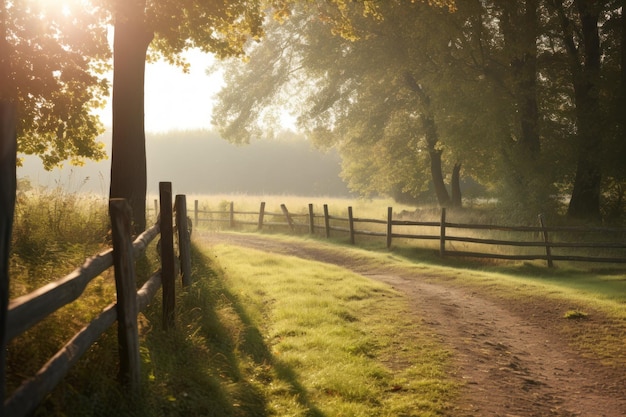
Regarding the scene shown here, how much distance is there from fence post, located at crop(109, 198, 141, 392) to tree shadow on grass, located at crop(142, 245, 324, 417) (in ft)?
0.73

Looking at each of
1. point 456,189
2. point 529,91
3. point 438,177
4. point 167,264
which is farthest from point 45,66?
point 456,189

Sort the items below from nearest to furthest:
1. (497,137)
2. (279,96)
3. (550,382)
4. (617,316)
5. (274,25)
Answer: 1. (550,382)
2. (617,316)
3. (497,137)
4. (274,25)
5. (279,96)

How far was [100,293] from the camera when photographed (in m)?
5.34

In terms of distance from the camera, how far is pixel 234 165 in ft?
305

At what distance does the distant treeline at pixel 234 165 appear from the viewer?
299 feet

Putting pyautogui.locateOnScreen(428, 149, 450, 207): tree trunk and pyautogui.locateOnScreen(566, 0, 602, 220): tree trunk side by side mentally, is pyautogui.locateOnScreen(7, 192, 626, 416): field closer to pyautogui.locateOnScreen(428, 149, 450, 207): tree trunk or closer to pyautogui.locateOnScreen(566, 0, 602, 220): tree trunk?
pyautogui.locateOnScreen(566, 0, 602, 220): tree trunk

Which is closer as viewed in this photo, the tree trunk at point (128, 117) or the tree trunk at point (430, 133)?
the tree trunk at point (128, 117)

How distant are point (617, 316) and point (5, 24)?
11526mm

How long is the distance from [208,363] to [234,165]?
290 ft

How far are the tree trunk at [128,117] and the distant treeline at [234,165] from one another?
261 feet

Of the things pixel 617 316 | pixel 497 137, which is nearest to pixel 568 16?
pixel 497 137

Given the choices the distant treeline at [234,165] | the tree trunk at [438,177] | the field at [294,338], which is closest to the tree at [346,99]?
the tree trunk at [438,177]

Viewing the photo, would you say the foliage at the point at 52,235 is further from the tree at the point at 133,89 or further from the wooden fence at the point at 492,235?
the wooden fence at the point at 492,235

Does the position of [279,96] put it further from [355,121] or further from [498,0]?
[498,0]
